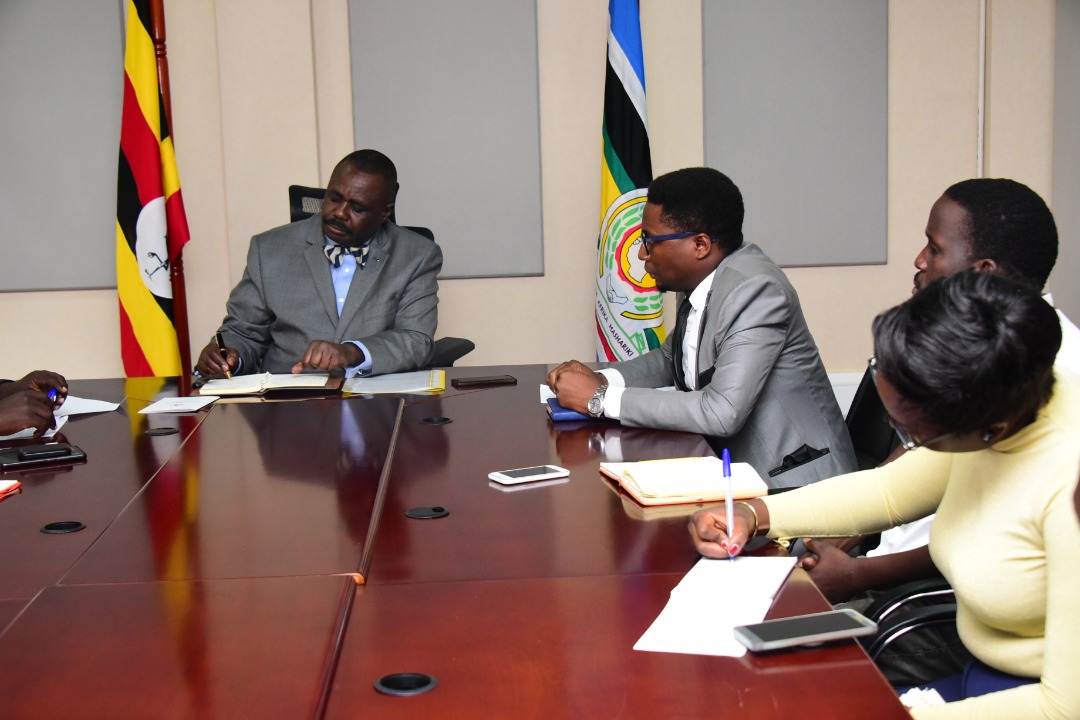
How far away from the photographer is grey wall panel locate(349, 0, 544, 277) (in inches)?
212

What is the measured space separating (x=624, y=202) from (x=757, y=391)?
2.62 m

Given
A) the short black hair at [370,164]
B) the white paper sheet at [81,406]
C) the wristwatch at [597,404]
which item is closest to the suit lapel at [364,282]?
the short black hair at [370,164]

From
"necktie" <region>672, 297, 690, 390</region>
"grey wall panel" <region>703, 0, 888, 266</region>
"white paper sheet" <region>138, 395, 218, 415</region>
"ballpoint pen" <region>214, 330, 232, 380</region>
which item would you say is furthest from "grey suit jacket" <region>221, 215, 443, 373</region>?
"grey wall panel" <region>703, 0, 888, 266</region>

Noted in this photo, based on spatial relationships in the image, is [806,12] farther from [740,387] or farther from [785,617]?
[785,617]

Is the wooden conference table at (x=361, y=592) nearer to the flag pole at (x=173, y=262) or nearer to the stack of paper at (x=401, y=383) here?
the stack of paper at (x=401, y=383)

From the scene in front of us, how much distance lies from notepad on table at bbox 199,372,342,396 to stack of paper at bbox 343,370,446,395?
7 centimetres

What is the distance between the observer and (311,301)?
→ 3.72 m

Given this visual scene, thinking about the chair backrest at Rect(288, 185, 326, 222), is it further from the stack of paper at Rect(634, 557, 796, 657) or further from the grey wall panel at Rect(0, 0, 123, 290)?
the stack of paper at Rect(634, 557, 796, 657)

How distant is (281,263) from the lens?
148 inches

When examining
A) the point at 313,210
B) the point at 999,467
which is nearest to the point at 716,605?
the point at 999,467

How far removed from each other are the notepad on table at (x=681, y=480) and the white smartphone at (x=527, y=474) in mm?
92

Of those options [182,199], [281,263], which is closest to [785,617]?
[281,263]

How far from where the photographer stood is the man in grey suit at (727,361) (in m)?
2.49

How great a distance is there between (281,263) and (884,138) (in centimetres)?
348
